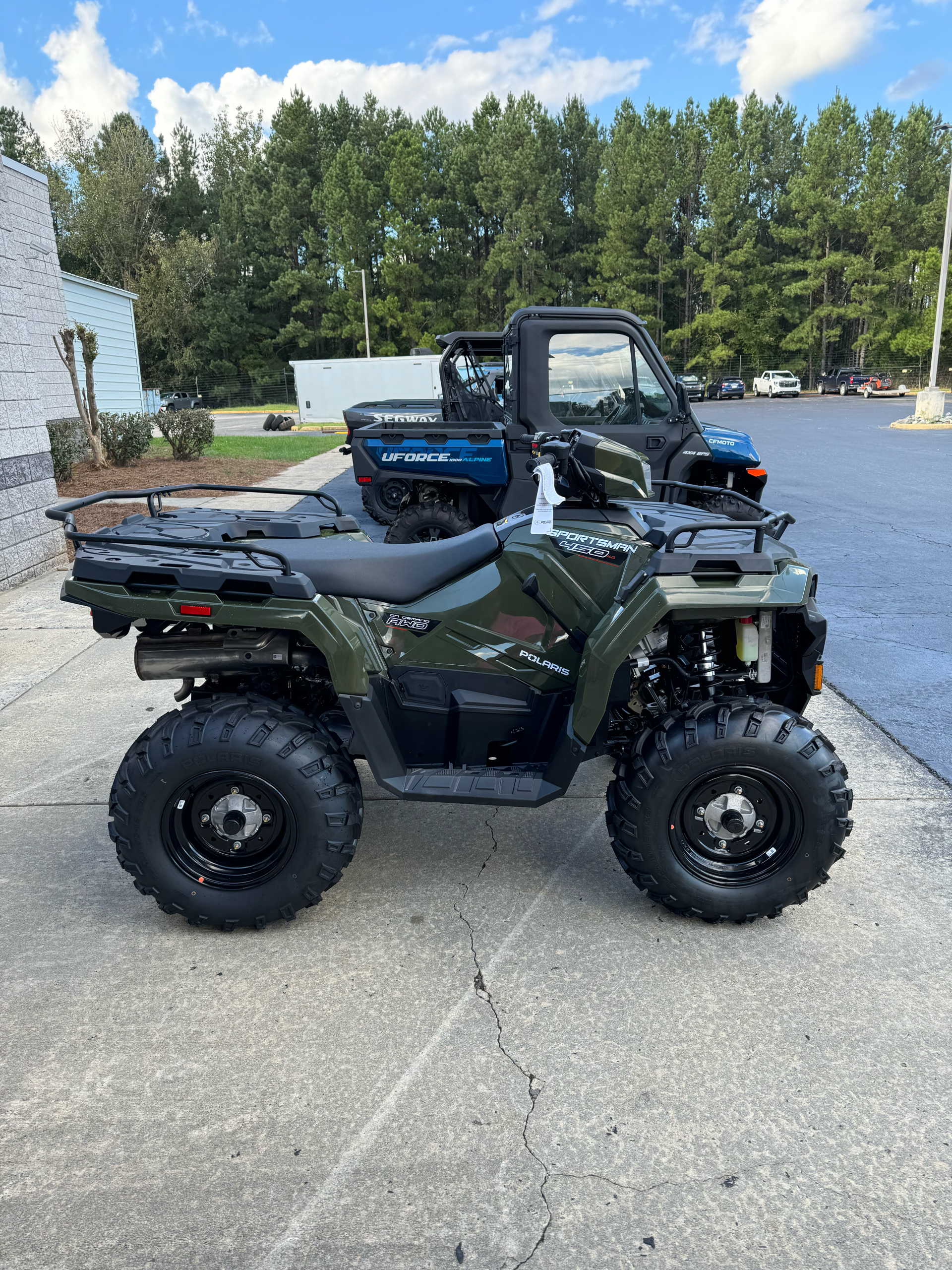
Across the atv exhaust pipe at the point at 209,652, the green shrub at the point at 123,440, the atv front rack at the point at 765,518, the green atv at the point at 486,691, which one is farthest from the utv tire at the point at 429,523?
the green shrub at the point at 123,440

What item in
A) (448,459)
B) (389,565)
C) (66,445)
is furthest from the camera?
(66,445)

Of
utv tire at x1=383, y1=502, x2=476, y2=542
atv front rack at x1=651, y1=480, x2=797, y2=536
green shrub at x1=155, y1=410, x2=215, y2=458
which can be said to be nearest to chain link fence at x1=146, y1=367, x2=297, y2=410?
green shrub at x1=155, y1=410, x2=215, y2=458

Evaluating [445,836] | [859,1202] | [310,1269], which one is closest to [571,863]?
[445,836]

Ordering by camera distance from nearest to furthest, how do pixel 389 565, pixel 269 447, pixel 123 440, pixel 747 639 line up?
pixel 747 639
pixel 389 565
pixel 123 440
pixel 269 447

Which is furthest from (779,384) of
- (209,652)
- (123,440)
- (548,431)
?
(209,652)

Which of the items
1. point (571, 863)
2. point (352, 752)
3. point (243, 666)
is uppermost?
point (243, 666)

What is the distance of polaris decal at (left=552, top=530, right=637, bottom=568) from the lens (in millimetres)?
3201

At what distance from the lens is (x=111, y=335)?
2497 cm

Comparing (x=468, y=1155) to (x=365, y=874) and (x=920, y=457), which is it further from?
(x=920, y=457)

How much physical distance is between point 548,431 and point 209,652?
16.2 feet

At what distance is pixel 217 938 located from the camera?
3055mm

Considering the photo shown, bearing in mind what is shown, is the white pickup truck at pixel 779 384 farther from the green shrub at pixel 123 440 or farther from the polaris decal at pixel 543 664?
the polaris decal at pixel 543 664

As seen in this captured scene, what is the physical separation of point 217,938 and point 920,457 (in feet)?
55.6

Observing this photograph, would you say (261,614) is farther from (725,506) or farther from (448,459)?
(725,506)
